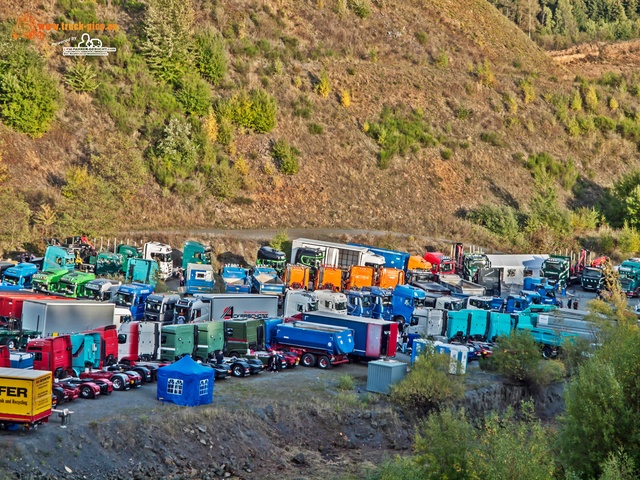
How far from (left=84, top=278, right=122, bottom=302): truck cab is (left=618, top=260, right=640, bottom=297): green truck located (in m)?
32.7

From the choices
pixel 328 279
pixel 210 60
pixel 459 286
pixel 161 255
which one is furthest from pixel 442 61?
pixel 161 255

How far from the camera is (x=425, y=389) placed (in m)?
35.9

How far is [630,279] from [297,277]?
2250 cm

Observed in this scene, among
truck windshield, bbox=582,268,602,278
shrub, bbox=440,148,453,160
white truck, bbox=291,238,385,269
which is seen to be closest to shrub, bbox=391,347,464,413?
white truck, bbox=291,238,385,269

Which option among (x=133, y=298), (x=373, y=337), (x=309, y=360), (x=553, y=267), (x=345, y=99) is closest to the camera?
(x=309, y=360)

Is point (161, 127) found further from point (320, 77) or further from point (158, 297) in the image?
point (158, 297)

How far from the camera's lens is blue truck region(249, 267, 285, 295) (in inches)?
1980

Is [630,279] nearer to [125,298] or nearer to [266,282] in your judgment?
[266,282]

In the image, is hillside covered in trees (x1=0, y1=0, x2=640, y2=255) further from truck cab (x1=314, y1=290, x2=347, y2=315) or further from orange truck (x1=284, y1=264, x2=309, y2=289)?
truck cab (x1=314, y1=290, x2=347, y2=315)

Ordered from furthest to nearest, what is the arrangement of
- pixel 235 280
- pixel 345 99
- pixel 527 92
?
pixel 527 92 → pixel 345 99 → pixel 235 280

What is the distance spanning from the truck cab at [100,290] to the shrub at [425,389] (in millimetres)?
16797

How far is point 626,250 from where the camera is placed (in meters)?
71.3

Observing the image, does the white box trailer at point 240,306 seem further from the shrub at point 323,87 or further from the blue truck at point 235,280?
the shrub at point 323,87

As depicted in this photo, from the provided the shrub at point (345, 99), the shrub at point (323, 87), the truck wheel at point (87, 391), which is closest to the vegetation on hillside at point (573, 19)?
the shrub at point (345, 99)
